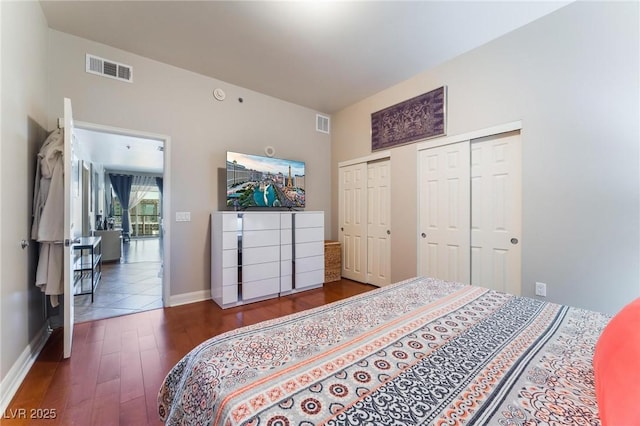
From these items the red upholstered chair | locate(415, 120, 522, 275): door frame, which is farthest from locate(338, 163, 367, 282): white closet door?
the red upholstered chair

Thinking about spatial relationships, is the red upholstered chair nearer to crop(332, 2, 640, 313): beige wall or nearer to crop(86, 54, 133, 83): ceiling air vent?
crop(332, 2, 640, 313): beige wall

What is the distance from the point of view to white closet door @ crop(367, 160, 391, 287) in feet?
12.3

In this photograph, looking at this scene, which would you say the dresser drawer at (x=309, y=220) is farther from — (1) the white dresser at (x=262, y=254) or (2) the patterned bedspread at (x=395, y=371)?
(2) the patterned bedspread at (x=395, y=371)

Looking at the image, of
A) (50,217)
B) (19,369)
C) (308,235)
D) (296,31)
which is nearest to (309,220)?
(308,235)

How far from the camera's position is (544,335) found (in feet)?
3.66

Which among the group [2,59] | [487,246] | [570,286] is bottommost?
[570,286]

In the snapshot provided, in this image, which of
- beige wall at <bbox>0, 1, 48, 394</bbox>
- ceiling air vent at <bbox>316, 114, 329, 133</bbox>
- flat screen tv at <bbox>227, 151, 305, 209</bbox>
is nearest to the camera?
beige wall at <bbox>0, 1, 48, 394</bbox>

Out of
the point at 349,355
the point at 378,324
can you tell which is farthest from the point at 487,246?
the point at 349,355

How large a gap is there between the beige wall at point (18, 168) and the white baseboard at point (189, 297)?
3.62 feet

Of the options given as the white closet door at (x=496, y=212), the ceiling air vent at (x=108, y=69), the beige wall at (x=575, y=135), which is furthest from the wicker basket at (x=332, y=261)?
the ceiling air vent at (x=108, y=69)

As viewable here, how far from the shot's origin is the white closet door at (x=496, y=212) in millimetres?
2562

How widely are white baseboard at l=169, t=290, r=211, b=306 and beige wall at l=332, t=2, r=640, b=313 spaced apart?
3653 mm

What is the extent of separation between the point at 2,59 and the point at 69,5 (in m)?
1.12

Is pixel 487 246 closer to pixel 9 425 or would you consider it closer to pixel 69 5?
pixel 9 425
